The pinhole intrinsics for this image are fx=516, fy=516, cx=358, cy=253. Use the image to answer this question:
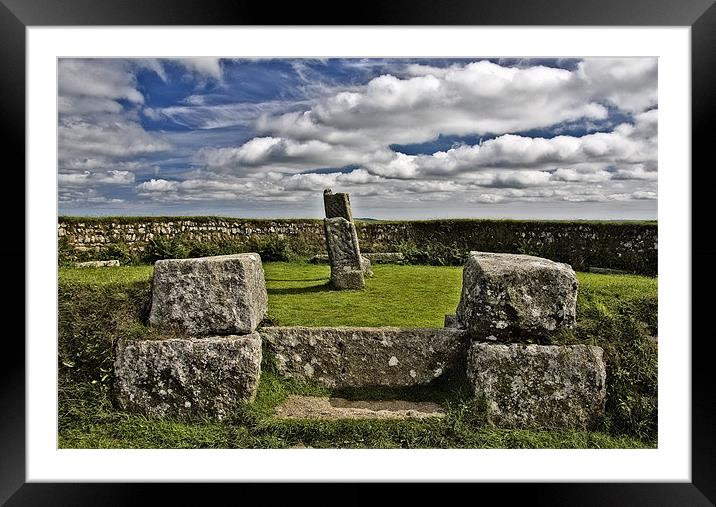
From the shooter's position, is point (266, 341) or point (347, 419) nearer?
point (347, 419)

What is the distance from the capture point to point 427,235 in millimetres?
15844

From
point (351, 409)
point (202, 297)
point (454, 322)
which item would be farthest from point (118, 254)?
point (454, 322)

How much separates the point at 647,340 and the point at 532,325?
1386mm

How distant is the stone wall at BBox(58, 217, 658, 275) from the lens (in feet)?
43.7

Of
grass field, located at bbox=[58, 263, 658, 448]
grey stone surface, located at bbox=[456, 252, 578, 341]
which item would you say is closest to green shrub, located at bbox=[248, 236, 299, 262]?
grass field, located at bbox=[58, 263, 658, 448]

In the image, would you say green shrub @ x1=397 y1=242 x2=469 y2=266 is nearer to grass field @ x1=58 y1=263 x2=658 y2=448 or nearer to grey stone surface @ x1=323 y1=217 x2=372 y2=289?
grey stone surface @ x1=323 y1=217 x2=372 y2=289

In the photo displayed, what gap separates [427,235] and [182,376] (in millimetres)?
12280

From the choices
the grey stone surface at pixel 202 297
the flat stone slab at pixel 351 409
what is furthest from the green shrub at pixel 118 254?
the flat stone slab at pixel 351 409

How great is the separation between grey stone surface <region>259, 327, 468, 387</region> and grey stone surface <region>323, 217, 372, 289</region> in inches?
198

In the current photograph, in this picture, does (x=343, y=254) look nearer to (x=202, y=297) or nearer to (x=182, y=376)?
(x=202, y=297)
